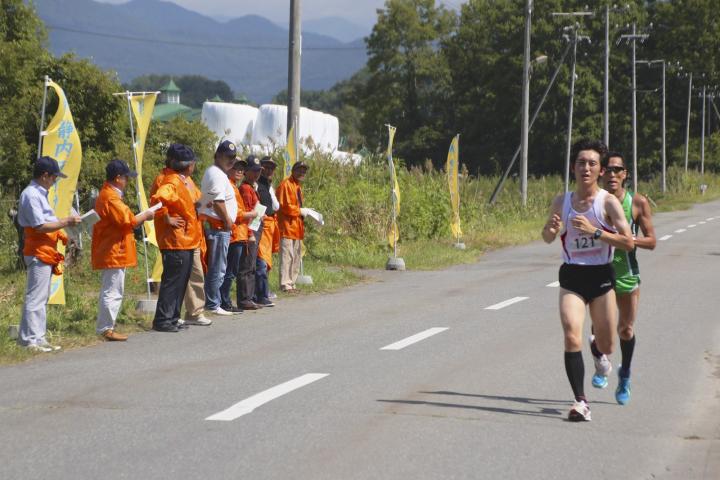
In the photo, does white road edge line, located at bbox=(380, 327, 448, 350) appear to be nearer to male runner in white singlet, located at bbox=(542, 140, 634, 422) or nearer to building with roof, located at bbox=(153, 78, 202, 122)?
male runner in white singlet, located at bbox=(542, 140, 634, 422)

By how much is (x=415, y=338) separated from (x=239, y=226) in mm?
3167

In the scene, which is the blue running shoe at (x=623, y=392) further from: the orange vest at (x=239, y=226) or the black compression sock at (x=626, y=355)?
the orange vest at (x=239, y=226)

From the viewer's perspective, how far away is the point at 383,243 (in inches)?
928

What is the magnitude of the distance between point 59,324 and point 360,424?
5.58m

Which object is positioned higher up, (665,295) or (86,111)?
(86,111)

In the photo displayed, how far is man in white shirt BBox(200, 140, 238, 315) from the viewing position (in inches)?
490

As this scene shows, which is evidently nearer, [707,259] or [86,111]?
[707,259]

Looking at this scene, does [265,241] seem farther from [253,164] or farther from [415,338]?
[415,338]

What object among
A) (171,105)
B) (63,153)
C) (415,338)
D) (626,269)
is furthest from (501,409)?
(171,105)

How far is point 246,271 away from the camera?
13.8 m

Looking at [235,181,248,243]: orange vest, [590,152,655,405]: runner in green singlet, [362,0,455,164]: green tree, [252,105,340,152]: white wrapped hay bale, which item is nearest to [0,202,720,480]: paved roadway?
[590,152,655,405]: runner in green singlet

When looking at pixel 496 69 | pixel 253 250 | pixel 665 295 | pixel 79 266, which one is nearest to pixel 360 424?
pixel 253 250

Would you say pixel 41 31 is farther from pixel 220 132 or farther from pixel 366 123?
A: pixel 366 123

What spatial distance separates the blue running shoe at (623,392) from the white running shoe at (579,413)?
2.06ft
